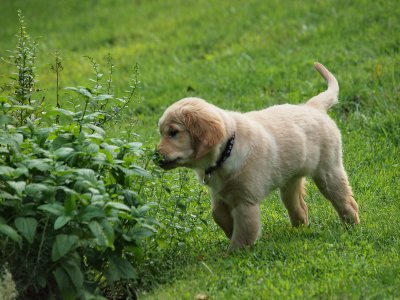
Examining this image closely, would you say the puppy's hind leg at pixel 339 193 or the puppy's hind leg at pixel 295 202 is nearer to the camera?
the puppy's hind leg at pixel 339 193

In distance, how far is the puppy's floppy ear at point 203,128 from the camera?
4875 millimetres


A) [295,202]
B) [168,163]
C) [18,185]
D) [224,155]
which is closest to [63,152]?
[18,185]

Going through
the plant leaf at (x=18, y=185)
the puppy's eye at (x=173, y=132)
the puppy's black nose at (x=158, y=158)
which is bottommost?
the puppy's black nose at (x=158, y=158)

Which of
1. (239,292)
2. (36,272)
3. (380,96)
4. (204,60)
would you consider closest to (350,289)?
(239,292)

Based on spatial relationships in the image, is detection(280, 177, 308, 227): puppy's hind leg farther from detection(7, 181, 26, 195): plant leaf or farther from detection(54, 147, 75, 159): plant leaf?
detection(7, 181, 26, 195): plant leaf

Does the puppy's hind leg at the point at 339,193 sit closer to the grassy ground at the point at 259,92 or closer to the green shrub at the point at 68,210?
the grassy ground at the point at 259,92

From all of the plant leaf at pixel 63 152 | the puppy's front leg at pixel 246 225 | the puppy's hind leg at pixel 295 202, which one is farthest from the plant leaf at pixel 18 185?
the puppy's hind leg at pixel 295 202

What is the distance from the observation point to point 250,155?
16.8 feet

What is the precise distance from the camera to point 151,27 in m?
13.2

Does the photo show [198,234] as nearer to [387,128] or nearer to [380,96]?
[387,128]

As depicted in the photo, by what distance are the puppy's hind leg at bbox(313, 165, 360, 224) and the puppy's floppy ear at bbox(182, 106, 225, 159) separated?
1.15m

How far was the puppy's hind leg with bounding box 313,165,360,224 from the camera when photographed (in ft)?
18.5

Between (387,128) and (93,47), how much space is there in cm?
683

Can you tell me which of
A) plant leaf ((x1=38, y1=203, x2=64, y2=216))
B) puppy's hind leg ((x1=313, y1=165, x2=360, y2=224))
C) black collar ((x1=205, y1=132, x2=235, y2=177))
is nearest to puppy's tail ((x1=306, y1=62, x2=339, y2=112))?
puppy's hind leg ((x1=313, y1=165, x2=360, y2=224))
